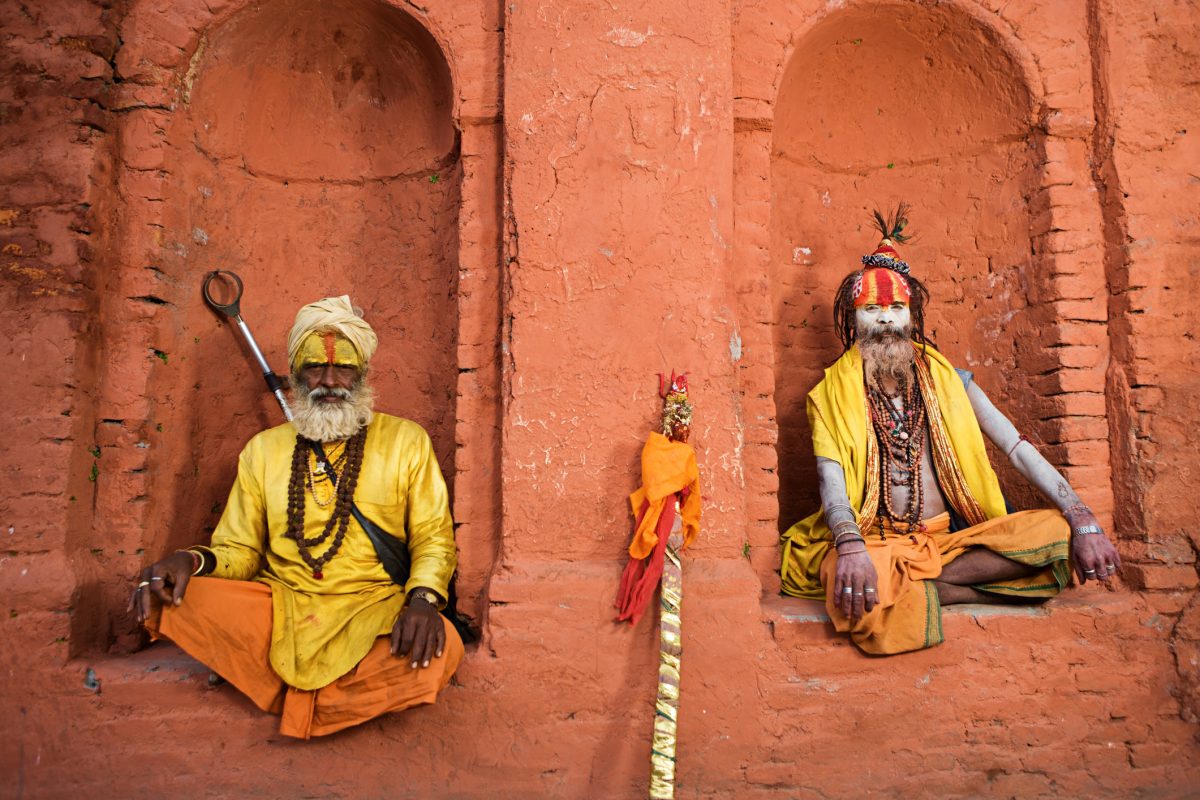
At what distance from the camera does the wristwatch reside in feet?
10.3

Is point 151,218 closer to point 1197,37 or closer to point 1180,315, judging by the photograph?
point 1180,315

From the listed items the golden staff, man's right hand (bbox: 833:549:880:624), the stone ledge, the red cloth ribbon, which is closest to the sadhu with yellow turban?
the red cloth ribbon

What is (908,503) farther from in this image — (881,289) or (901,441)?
(881,289)

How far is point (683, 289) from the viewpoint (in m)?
3.48

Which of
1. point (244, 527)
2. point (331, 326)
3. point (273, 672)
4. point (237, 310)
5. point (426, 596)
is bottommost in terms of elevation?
point (273, 672)

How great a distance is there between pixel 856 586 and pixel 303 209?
3244mm

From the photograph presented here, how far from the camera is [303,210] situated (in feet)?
14.6

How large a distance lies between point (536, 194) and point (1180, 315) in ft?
9.74

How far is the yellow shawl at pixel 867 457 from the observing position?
145 inches

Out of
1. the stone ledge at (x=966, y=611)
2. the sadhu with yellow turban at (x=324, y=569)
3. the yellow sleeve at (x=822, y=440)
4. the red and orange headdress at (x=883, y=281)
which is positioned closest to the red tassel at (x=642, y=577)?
the stone ledge at (x=966, y=611)

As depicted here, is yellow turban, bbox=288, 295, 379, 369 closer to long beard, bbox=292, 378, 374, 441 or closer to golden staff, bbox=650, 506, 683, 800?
long beard, bbox=292, 378, 374, 441

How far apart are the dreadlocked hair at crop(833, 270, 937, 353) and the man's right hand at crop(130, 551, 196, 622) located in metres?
3.07

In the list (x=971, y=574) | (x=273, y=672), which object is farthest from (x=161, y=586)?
(x=971, y=574)

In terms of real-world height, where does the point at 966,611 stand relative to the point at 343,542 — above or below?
below
